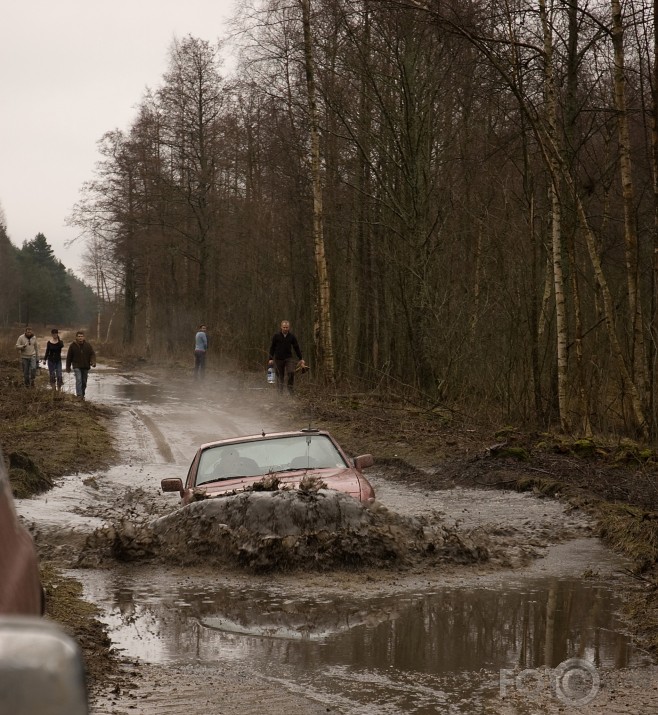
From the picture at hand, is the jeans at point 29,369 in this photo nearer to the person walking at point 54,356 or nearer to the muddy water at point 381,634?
the person walking at point 54,356

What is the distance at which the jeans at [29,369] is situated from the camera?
30.9 meters

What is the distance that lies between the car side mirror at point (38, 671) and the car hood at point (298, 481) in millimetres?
9518

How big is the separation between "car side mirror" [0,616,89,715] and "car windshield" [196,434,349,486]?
404 inches

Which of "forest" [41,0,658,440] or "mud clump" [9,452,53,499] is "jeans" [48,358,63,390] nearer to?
"forest" [41,0,658,440]

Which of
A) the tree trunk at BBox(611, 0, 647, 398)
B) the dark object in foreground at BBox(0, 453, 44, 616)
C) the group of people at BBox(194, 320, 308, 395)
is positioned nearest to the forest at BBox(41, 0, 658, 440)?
the tree trunk at BBox(611, 0, 647, 398)

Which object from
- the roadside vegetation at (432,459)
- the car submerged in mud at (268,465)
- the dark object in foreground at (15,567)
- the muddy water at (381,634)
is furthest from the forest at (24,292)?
the dark object in foreground at (15,567)

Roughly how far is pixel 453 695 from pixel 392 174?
20857mm

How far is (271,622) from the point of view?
8.02 metres

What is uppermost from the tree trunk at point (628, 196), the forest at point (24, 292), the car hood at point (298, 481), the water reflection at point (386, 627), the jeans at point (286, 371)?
the forest at point (24, 292)

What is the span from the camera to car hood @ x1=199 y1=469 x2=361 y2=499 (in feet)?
34.2

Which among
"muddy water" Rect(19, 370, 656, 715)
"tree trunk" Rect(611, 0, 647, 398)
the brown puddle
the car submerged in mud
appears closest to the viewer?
"muddy water" Rect(19, 370, 656, 715)

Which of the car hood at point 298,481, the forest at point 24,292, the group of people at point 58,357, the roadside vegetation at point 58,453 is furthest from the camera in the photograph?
the forest at point 24,292

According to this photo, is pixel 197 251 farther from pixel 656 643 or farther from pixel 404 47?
pixel 656 643

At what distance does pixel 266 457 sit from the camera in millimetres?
11320
